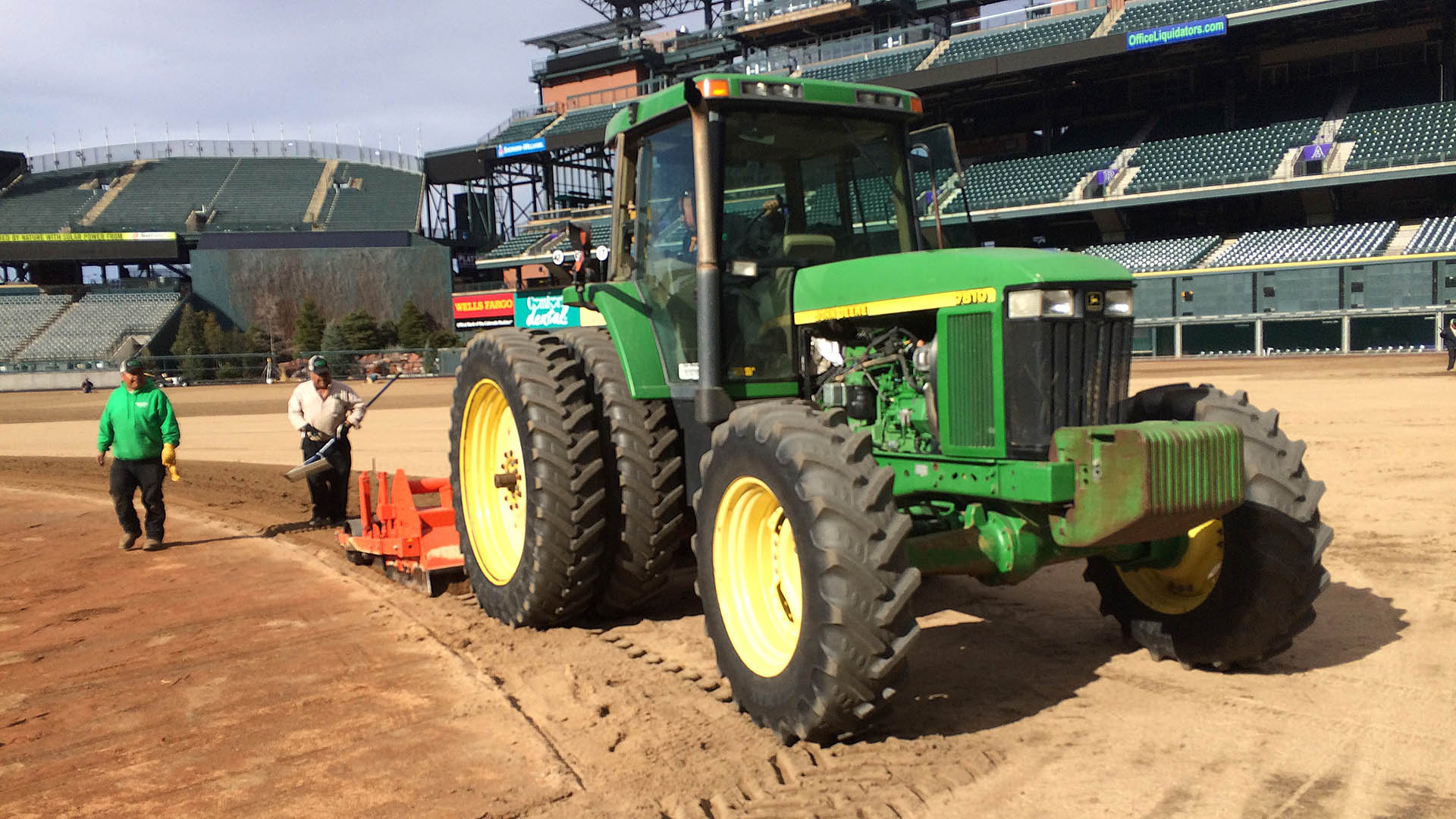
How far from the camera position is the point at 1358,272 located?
29.6m

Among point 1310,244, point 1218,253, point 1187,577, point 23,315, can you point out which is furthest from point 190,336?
point 1187,577

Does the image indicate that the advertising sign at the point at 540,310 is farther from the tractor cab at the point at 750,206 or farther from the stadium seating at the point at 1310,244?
the tractor cab at the point at 750,206

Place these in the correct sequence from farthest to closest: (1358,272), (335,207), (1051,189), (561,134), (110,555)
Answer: (335,207) < (561,134) < (1051,189) < (1358,272) < (110,555)

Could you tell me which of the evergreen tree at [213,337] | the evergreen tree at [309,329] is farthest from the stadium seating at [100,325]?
the evergreen tree at [309,329]

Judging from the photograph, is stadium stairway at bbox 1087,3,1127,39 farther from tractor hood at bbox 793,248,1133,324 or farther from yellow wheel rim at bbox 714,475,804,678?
yellow wheel rim at bbox 714,475,804,678

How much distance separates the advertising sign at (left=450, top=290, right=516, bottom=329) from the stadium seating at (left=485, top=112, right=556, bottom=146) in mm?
12456

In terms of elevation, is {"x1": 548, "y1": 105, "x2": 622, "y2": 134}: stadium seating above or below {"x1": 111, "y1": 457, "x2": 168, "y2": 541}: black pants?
above

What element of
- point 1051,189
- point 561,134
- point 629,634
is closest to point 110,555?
point 629,634

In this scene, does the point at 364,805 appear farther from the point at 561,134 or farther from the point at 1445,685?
the point at 561,134

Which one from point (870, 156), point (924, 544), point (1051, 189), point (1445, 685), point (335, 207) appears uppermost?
point (335, 207)

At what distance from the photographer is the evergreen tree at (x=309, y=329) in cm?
5294

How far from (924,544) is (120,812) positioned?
9.65 feet

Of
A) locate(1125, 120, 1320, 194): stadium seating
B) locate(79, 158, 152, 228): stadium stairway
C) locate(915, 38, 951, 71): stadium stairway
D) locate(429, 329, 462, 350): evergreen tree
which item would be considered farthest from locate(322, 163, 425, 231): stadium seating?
locate(1125, 120, 1320, 194): stadium seating

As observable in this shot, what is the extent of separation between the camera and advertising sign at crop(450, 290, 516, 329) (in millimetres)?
46438
